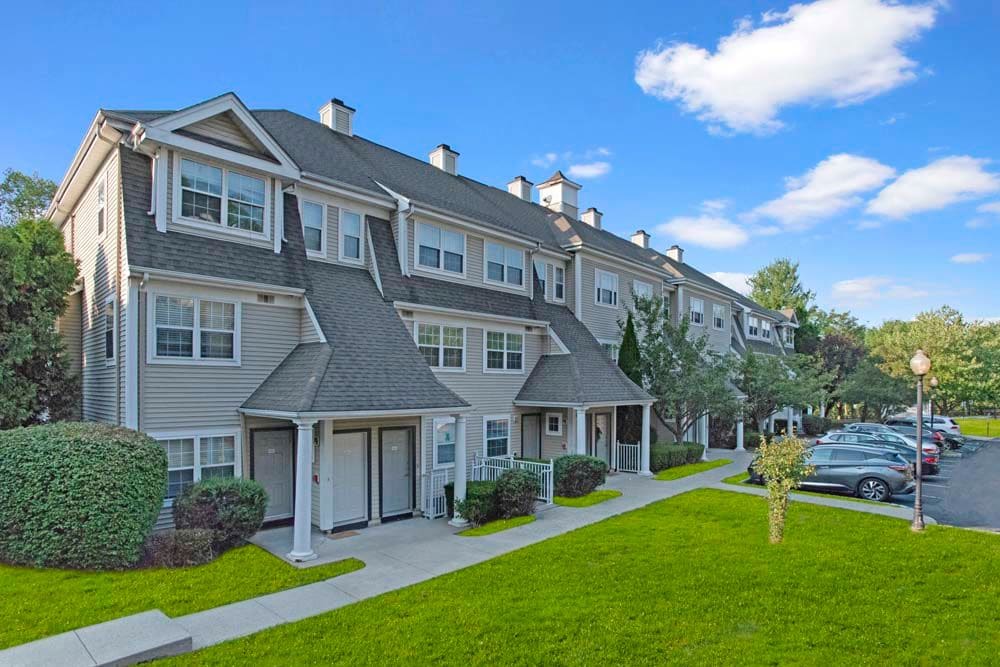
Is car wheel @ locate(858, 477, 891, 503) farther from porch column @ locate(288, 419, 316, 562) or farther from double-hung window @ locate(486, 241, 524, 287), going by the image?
porch column @ locate(288, 419, 316, 562)

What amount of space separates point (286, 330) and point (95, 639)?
7321 millimetres

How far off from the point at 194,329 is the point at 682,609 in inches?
412

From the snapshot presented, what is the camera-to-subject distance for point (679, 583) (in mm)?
8781

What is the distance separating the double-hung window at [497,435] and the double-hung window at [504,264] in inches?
180

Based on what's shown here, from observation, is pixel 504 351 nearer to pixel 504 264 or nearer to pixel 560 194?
pixel 504 264

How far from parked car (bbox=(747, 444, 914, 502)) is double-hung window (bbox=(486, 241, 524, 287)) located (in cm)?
968

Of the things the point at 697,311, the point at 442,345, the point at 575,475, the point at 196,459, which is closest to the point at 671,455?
the point at 575,475

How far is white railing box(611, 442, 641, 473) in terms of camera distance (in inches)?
823

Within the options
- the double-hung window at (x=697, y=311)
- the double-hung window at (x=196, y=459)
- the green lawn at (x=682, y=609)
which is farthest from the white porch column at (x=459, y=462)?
the double-hung window at (x=697, y=311)

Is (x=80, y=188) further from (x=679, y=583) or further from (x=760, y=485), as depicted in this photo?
(x=760, y=485)

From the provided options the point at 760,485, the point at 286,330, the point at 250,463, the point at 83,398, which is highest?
the point at 286,330

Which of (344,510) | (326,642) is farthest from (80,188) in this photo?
(326,642)

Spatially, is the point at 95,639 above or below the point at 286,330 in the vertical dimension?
below

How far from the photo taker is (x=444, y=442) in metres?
15.6
